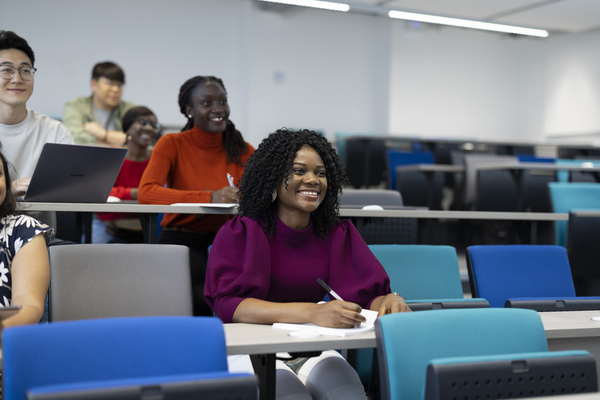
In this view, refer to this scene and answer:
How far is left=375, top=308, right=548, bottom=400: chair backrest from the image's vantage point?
4.52 ft

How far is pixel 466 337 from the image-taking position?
1448 mm

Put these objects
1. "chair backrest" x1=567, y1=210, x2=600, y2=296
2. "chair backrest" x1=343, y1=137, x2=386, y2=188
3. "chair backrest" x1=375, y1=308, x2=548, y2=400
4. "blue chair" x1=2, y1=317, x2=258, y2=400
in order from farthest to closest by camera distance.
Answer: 1. "chair backrest" x1=343, y1=137, x2=386, y2=188
2. "chair backrest" x1=567, y1=210, x2=600, y2=296
3. "chair backrest" x1=375, y1=308, x2=548, y2=400
4. "blue chair" x1=2, y1=317, x2=258, y2=400

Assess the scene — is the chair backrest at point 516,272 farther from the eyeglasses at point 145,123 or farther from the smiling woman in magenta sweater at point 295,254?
the eyeglasses at point 145,123

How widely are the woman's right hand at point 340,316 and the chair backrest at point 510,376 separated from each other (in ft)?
1.18

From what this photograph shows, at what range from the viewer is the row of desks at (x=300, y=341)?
4.54 feet

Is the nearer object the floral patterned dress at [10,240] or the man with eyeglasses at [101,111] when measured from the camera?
the floral patterned dress at [10,240]

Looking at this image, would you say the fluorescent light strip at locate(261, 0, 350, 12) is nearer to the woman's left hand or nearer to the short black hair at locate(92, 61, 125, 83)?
the short black hair at locate(92, 61, 125, 83)

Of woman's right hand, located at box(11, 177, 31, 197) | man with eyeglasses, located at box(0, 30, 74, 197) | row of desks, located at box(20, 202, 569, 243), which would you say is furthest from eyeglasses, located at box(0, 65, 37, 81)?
row of desks, located at box(20, 202, 569, 243)

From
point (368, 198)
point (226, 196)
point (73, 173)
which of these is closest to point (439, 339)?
point (226, 196)

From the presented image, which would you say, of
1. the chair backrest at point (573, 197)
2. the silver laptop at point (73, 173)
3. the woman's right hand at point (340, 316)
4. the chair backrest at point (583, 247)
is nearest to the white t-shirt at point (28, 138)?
the silver laptop at point (73, 173)

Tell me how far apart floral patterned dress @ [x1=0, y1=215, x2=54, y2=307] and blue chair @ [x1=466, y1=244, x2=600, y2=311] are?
1.50m

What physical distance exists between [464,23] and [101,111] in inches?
201

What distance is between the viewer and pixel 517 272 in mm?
2447

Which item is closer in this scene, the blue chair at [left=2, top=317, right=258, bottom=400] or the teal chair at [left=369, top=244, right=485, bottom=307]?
the blue chair at [left=2, top=317, right=258, bottom=400]
